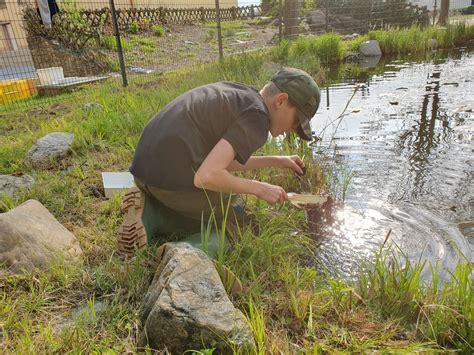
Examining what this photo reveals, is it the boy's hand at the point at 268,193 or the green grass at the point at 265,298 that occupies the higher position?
the boy's hand at the point at 268,193

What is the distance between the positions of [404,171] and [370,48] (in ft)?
24.2

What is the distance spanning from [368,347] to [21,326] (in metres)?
1.28

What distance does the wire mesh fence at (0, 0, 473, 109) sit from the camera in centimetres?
688

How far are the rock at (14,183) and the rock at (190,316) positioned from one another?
1605 millimetres

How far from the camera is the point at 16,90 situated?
652cm

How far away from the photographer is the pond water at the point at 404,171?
2.22 meters

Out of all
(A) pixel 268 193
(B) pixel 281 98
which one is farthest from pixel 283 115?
(A) pixel 268 193

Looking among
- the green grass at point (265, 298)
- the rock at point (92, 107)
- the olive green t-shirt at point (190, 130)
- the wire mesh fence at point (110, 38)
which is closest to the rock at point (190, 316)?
the green grass at point (265, 298)

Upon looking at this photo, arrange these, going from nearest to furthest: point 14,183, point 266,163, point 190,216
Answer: point 190,216
point 266,163
point 14,183

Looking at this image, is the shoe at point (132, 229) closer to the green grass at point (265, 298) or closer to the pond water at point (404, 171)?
the green grass at point (265, 298)

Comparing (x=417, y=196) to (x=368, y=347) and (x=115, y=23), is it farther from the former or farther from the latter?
(x=115, y=23)

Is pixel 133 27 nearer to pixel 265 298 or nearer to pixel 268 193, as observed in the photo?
pixel 268 193

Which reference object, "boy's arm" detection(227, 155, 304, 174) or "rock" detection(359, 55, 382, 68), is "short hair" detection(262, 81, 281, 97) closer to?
"boy's arm" detection(227, 155, 304, 174)

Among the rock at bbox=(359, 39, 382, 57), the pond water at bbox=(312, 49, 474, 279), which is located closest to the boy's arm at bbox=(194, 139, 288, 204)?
the pond water at bbox=(312, 49, 474, 279)
